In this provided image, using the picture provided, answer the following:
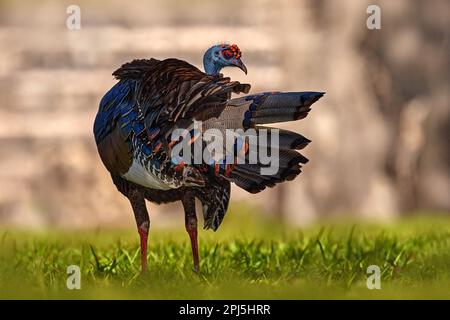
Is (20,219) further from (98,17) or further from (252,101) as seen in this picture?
(252,101)

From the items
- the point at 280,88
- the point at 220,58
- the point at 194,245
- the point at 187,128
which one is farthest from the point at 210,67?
the point at 280,88

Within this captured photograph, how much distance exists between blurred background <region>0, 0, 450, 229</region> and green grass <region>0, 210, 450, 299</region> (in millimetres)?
1780

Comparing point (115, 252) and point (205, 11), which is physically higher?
point (205, 11)

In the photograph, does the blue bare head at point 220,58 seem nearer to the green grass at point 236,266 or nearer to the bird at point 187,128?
the bird at point 187,128

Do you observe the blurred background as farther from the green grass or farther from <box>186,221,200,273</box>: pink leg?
<box>186,221,200,273</box>: pink leg

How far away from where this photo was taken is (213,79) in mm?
5297

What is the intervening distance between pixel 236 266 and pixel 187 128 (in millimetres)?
1404

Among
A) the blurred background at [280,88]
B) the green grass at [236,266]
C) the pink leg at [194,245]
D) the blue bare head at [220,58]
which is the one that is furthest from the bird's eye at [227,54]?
the blurred background at [280,88]

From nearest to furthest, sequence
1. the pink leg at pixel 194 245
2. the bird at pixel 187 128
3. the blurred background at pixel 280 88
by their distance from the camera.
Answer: the bird at pixel 187 128, the pink leg at pixel 194 245, the blurred background at pixel 280 88

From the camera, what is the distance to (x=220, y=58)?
5.70 meters

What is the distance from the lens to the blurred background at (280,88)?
32.2ft

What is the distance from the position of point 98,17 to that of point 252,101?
6.92m

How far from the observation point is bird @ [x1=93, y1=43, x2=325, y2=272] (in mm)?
4926

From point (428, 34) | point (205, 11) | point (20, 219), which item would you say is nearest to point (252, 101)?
point (428, 34)
